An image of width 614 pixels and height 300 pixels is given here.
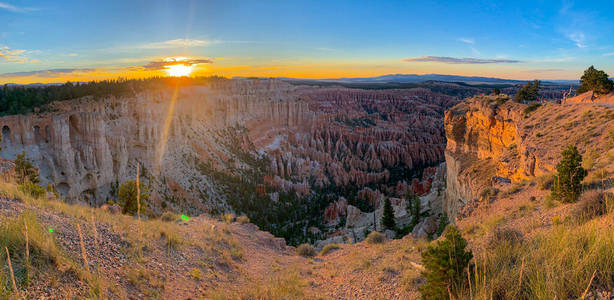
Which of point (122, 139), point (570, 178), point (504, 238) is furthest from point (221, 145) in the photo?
point (504, 238)

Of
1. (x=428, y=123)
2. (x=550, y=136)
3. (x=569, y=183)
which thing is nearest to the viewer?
(x=569, y=183)

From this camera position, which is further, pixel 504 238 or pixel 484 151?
pixel 484 151

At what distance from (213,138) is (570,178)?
4327 centimetres

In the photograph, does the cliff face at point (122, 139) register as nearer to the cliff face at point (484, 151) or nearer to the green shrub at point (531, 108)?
the cliff face at point (484, 151)

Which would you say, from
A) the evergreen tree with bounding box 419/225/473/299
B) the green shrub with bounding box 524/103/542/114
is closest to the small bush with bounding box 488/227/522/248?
the evergreen tree with bounding box 419/225/473/299

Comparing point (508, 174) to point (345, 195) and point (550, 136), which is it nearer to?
point (550, 136)

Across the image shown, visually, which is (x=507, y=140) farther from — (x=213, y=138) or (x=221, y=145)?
(x=213, y=138)

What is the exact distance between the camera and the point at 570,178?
7035 mm

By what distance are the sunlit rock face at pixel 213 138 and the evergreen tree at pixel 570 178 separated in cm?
2530

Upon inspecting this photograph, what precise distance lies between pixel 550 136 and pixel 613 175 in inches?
258

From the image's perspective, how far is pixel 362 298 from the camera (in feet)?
18.9

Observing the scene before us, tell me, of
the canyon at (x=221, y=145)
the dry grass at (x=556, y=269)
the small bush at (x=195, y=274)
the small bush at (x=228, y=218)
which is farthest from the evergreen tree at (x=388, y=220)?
the dry grass at (x=556, y=269)

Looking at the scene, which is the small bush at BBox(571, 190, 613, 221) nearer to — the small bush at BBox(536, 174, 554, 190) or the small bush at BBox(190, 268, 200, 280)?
the small bush at BBox(536, 174, 554, 190)

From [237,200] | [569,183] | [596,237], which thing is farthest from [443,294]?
[237,200]
